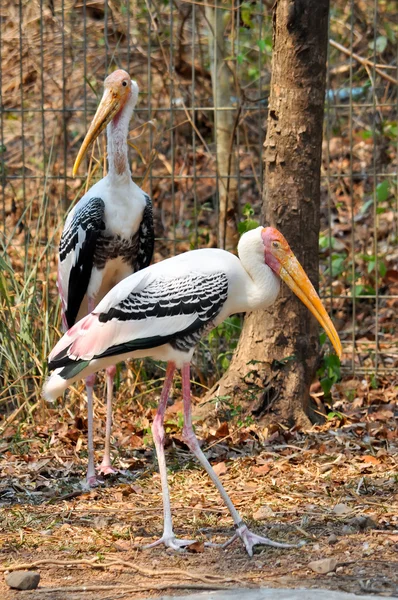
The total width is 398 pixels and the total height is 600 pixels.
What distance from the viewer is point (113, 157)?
5.65m

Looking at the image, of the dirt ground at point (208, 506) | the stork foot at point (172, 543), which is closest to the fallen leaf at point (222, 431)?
the dirt ground at point (208, 506)

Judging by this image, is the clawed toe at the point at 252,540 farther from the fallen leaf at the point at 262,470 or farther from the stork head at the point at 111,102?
the stork head at the point at 111,102

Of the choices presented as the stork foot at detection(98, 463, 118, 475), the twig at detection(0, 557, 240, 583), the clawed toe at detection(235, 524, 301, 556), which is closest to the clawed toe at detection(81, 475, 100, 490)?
the stork foot at detection(98, 463, 118, 475)

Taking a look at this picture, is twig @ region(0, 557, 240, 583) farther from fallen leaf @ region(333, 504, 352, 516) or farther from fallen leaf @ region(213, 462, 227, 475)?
fallen leaf @ region(213, 462, 227, 475)

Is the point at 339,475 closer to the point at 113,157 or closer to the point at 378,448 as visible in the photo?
the point at 378,448

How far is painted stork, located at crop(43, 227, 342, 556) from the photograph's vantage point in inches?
173

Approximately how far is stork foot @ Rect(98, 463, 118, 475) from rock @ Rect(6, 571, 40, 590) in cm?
171

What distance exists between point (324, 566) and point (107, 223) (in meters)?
2.57

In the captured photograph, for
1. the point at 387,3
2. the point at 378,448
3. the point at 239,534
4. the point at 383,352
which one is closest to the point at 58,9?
the point at 387,3

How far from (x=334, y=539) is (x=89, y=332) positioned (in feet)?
4.65

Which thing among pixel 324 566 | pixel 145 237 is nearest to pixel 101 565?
pixel 324 566

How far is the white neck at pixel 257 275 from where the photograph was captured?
14.6 feet

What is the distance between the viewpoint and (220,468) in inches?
211

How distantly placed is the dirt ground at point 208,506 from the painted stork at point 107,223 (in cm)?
44
